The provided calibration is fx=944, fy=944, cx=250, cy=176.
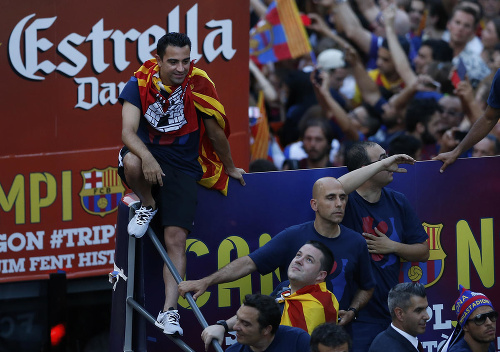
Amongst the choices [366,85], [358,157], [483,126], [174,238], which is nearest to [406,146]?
[483,126]

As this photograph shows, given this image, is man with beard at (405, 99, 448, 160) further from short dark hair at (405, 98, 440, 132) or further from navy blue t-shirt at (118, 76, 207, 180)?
navy blue t-shirt at (118, 76, 207, 180)

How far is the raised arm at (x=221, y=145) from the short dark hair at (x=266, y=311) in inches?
59.6

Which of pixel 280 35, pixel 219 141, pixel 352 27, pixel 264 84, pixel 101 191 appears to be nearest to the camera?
pixel 219 141

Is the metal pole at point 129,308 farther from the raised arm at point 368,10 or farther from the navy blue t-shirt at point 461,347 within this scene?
the raised arm at point 368,10

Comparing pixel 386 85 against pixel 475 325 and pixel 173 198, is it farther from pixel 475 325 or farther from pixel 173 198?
pixel 475 325

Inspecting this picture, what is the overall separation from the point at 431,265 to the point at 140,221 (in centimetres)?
219

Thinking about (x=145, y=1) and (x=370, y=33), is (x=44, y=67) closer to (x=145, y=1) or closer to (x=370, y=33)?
(x=145, y=1)

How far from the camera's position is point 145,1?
287 inches

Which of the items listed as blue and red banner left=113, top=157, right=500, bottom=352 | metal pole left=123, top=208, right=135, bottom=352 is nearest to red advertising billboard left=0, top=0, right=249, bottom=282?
blue and red banner left=113, top=157, right=500, bottom=352

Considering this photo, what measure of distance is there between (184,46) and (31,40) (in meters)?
1.63

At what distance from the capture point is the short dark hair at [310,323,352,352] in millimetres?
4656

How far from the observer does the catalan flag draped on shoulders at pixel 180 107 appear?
5.93 meters

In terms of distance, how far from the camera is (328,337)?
467 cm

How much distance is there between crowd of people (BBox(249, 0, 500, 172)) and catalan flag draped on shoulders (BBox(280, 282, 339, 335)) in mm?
2973
